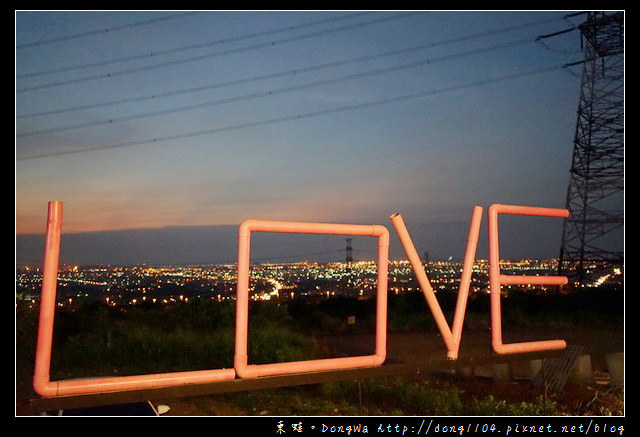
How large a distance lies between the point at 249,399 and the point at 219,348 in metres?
2.02

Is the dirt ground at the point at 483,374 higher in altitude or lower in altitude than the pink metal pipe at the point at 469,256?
lower

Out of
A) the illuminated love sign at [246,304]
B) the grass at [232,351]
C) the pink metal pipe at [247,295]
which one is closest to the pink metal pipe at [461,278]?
the illuminated love sign at [246,304]

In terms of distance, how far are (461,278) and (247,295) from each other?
9.00 ft

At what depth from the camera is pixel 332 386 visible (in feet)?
28.0

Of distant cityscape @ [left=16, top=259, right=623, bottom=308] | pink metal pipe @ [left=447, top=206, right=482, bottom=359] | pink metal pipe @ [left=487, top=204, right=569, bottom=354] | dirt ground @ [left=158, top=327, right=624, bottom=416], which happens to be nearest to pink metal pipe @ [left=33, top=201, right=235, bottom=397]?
dirt ground @ [left=158, top=327, right=624, bottom=416]

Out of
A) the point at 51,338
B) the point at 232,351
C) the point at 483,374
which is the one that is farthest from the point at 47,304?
the point at 483,374

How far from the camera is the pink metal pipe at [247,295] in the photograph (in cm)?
541

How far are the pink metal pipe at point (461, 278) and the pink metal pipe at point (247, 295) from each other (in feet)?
0.87

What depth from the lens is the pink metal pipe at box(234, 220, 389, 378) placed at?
5.41m

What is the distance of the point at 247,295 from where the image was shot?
5.45 metres

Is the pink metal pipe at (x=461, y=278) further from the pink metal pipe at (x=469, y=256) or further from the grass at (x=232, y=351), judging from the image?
the grass at (x=232, y=351)

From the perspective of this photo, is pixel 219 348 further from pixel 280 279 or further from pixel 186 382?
pixel 186 382

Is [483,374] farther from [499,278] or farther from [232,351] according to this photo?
[499,278]

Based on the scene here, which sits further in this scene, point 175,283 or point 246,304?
point 175,283
